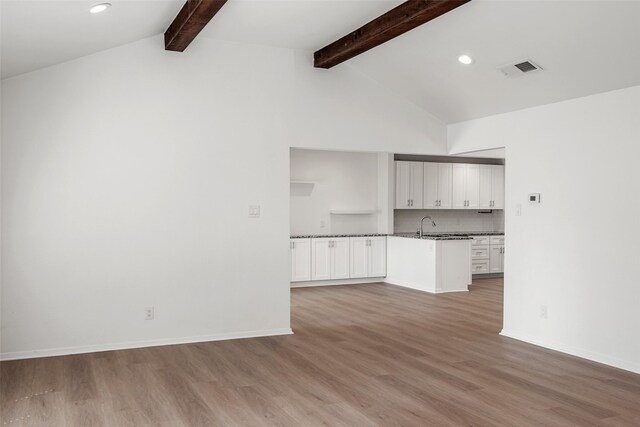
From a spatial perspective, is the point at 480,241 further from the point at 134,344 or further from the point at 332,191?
the point at 134,344

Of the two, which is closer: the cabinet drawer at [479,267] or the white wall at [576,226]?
the white wall at [576,226]

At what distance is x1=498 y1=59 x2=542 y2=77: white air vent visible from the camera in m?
4.88

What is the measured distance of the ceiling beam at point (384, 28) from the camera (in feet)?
13.8

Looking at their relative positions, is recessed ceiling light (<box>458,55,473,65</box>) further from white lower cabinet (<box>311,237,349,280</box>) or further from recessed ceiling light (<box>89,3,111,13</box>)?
white lower cabinet (<box>311,237,349,280</box>)

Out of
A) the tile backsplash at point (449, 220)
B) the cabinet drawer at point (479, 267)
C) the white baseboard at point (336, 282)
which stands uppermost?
the tile backsplash at point (449, 220)

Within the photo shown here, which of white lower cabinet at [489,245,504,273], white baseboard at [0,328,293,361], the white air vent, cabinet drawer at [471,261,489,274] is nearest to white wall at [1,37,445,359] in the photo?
white baseboard at [0,328,293,361]

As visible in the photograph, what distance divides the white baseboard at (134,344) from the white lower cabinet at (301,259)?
2.96m

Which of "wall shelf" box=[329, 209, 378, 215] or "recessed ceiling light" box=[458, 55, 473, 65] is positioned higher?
"recessed ceiling light" box=[458, 55, 473, 65]

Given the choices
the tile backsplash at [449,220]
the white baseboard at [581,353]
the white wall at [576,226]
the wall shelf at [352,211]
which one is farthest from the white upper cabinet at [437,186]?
the white baseboard at [581,353]

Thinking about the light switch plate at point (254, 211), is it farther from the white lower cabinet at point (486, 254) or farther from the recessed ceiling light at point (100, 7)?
the white lower cabinet at point (486, 254)

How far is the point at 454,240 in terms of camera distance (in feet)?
28.3

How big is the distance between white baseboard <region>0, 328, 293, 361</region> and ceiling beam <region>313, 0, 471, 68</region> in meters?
2.81

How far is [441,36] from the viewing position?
4996 millimetres

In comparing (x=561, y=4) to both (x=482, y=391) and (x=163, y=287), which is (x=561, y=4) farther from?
(x=163, y=287)
